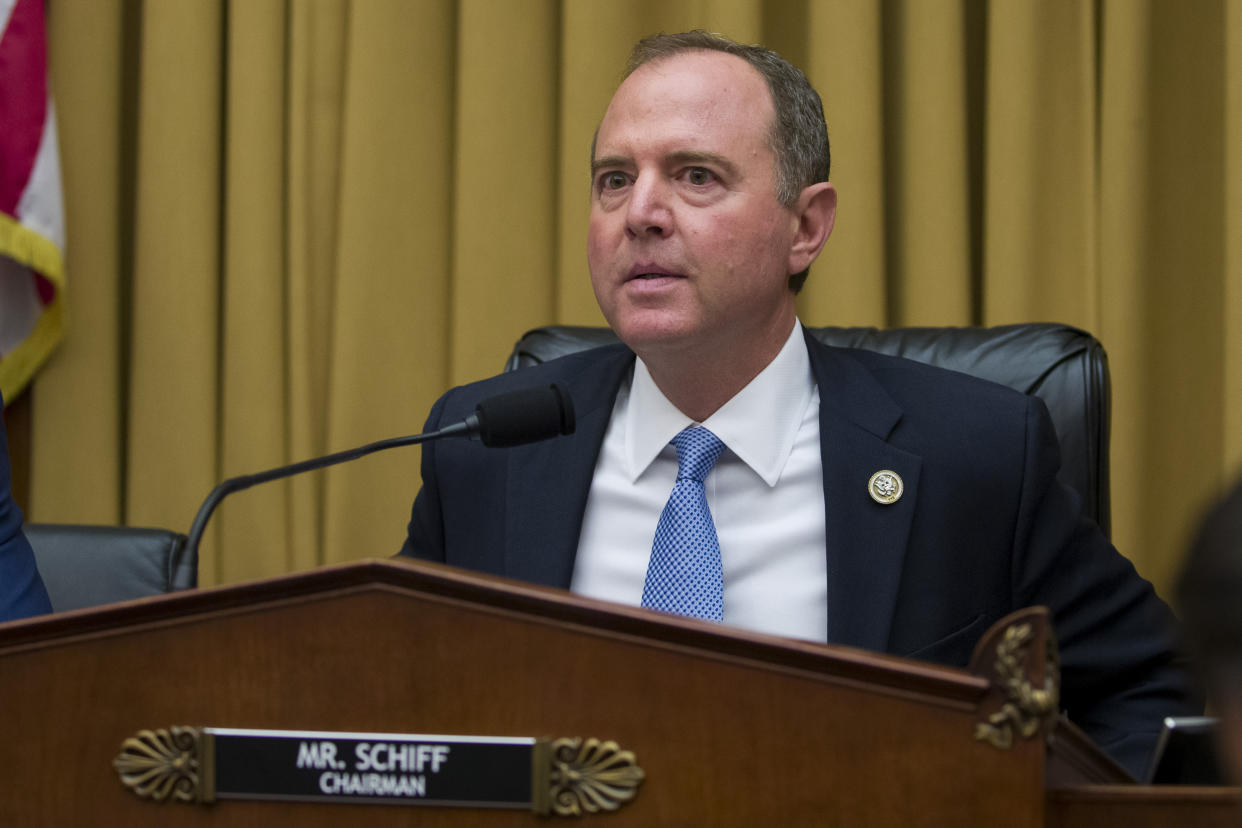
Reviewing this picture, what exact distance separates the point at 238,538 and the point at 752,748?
211cm

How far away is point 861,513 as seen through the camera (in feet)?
4.72

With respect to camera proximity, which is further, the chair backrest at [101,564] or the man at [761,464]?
the chair backrest at [101,564]

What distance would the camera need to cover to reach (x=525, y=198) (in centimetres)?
252

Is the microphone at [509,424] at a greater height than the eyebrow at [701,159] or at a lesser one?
lesser

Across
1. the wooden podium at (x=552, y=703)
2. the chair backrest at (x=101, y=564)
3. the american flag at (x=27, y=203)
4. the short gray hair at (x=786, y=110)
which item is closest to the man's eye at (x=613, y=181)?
the short gray hair at (x=786, y=110)

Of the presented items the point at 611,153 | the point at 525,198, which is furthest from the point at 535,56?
the point at 611,153

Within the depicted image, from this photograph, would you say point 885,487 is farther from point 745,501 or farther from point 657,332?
point 657,332

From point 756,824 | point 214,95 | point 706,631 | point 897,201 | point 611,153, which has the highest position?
point 214,95

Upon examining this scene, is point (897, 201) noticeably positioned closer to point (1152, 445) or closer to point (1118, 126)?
point (1118, 126)

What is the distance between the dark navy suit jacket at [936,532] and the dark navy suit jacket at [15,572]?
49 cm

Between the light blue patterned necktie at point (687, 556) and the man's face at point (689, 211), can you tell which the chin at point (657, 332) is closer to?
the man's face at point (689, 211)

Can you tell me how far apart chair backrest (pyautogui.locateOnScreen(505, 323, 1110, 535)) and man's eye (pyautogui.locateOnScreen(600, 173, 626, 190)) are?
0.49 m

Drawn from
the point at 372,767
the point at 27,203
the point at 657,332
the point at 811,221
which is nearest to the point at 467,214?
the point at 27,203

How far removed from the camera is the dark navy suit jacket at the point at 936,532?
1395mm
